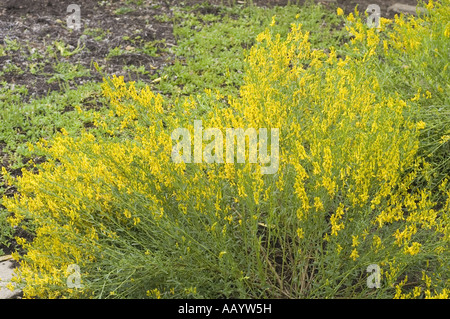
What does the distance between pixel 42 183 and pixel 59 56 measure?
325cm

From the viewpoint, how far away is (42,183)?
2.76m

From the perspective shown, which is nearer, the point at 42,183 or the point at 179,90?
the point at 42,183

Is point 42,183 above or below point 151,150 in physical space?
below

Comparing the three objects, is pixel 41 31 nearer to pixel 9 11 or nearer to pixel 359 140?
pixel 9 11

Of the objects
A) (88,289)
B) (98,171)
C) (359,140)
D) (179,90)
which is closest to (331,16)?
(179,90)

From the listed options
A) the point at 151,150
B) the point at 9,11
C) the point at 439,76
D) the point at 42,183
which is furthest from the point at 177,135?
the point at 9,11

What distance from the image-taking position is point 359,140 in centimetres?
270
